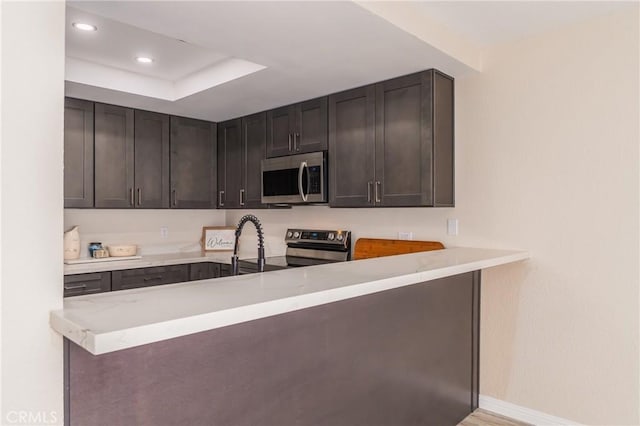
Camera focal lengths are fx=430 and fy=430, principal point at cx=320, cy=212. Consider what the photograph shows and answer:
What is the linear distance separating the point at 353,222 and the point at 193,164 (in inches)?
67.3

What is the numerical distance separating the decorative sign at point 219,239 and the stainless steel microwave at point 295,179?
765 millimetres

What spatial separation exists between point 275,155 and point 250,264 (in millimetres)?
952

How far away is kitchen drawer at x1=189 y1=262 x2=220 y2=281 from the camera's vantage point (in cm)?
385

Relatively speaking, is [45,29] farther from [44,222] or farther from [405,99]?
[405,99]

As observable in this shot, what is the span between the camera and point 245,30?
7.02 ft

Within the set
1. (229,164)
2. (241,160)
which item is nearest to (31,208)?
(241,160)

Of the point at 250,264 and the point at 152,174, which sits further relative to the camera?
the point at 152,174

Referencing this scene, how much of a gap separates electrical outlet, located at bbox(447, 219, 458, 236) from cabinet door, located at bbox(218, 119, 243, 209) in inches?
79.5

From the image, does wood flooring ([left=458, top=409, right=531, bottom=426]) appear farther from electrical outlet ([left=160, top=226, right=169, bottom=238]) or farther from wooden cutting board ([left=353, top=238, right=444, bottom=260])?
electrical outlet ([left=160, top=226, right=169, bottom=238])

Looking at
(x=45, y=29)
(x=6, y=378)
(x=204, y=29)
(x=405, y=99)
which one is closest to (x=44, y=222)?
(x=6, y=378)

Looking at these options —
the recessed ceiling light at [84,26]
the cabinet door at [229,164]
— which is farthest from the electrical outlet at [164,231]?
the recessed ceiling light at [84,26]

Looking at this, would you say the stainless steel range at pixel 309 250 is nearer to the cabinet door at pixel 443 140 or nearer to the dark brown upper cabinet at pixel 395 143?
the dark brown upper cabinet at pixel 395 143

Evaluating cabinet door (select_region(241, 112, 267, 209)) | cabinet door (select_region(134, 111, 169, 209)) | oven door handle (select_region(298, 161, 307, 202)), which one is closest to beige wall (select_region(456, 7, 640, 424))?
oven door handle (select_region(298, 161, 307, 202))

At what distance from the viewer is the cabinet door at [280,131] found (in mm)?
3553
